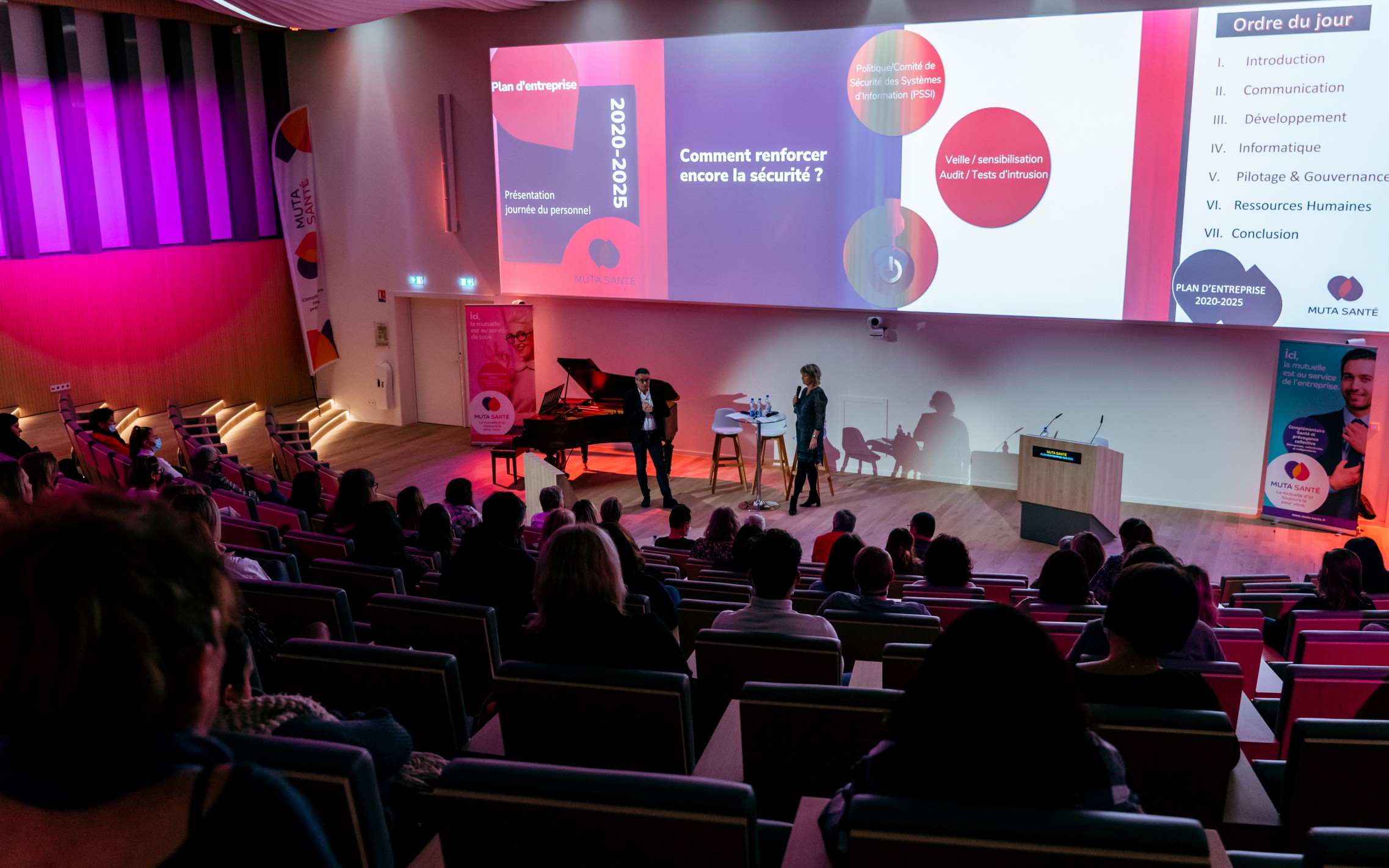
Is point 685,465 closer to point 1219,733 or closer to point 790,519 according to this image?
point 790,519

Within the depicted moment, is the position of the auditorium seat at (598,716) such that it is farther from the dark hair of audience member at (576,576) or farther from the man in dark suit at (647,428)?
the man in dark suit at (647,428)

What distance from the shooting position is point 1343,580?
4.92 meters

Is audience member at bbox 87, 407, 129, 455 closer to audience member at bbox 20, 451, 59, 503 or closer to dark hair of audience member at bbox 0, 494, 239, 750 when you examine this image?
audience member at bbox 20, 451, 59, 503

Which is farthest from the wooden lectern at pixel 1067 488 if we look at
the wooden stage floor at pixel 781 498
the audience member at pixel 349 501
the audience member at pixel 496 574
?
the audience member at pixel 496 574

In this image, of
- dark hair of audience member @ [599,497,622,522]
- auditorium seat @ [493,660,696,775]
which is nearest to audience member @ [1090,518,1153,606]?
dark hair of audience member @ [599,497,622,522]

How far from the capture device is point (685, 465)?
38.3 feet

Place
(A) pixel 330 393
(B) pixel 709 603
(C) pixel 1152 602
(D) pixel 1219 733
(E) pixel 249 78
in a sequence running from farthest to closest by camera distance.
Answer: (A) pixel 330 393
(E) pixel 249 78
(B) pixel 709 603
(C) pixel 1152 602
(D) pixel 1219 733

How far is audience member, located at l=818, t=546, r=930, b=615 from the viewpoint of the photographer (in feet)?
13.7

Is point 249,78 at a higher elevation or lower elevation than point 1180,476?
higher

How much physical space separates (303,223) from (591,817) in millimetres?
13189

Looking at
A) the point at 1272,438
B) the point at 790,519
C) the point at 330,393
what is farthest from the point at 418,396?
the point at 1272,438

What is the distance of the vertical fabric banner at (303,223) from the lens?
43.7 ft

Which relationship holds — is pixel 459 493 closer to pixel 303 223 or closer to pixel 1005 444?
pixel 1005 444

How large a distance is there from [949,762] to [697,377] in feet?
33.4
